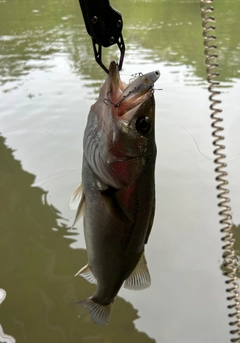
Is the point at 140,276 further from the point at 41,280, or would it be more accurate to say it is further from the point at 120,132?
the point at 41,280

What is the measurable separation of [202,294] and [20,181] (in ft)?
4.46

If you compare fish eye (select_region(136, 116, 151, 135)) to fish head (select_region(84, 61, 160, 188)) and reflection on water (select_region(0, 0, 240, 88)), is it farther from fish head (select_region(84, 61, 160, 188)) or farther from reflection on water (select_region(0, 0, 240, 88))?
reflection on water (select_region(0, 0, 240, 88))

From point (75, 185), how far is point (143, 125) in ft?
5.78

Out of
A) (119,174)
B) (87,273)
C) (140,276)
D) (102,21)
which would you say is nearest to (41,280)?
(87,273)

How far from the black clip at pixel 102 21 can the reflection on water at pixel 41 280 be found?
1.31 m

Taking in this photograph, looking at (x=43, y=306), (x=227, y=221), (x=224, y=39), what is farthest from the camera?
(x=224, y=39)

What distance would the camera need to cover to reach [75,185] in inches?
103

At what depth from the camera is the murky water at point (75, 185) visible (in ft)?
5.90

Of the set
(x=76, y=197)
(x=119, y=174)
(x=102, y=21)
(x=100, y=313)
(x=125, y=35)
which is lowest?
(x=125, y=35)

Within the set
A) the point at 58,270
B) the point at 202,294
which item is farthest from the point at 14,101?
the point at 202,294

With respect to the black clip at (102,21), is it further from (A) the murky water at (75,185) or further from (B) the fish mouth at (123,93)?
(A) the murky water at (75,185)

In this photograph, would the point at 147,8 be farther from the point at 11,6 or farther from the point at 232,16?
the point at 11,6

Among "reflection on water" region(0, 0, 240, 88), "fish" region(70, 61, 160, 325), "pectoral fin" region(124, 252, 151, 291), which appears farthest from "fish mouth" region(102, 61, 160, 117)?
"reflection on water" region(0, 0, 240, 88)

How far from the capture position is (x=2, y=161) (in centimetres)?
282
